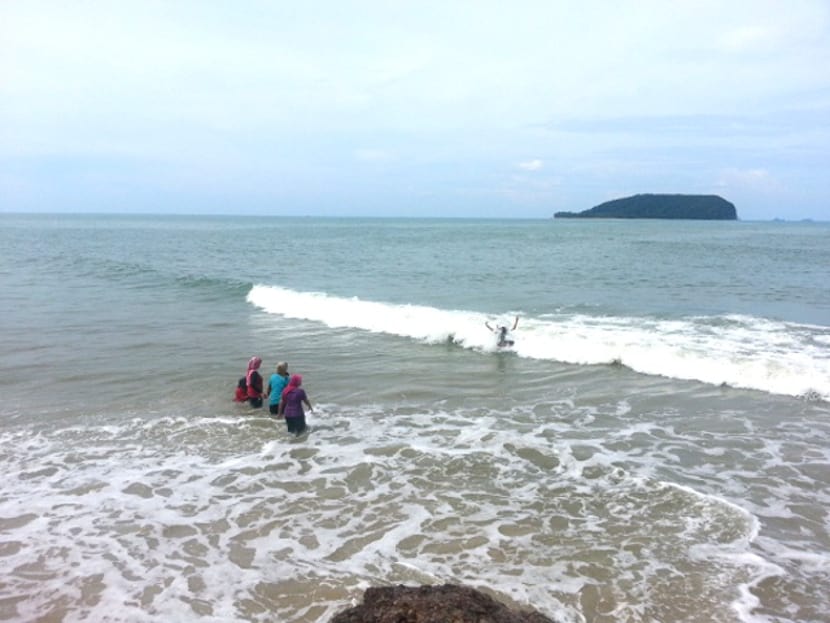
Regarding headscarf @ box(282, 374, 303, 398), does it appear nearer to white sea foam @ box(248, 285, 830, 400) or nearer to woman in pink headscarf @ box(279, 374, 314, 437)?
woman in pink headscarf @ box(279, 374, 314, 437)

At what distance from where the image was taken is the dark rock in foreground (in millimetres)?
4359

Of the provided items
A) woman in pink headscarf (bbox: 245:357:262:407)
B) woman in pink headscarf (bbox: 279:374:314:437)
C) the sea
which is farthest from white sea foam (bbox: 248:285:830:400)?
woman in pink headscarf (bbox: 279:374:314:437)

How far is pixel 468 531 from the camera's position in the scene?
749 centimetres

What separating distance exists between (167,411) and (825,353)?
16.5 meters

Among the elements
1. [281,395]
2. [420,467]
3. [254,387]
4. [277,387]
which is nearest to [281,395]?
[281,395]

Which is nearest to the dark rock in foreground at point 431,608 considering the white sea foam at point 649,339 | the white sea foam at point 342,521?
the white sea foam at point 342,521

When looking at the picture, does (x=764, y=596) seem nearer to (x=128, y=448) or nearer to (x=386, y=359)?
(x=128, y=448)

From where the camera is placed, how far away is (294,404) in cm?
1065

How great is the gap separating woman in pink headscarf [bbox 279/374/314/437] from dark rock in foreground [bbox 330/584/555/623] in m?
6.00

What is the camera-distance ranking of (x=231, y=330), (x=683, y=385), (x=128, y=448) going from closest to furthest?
1. (x=128, y=448)
2. (x=683, y=385)
3. (x=231, y=330)

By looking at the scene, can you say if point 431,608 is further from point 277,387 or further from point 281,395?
point 277,387

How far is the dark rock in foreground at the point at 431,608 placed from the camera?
4.36 m

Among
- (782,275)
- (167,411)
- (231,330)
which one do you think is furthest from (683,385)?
(782,275)

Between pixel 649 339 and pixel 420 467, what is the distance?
11.3 metres
